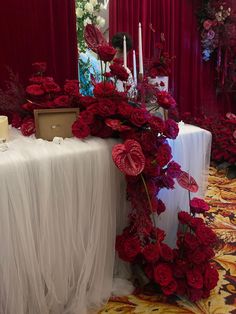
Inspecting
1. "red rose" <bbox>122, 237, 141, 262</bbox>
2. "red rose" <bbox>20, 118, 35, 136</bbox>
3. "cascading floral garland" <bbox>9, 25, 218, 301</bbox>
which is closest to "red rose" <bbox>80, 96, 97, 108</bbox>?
"cascading floral garland" <bbox>9, 25, 218, 301</bbox>

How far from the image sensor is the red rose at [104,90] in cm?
132

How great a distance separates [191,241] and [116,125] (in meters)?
0.66

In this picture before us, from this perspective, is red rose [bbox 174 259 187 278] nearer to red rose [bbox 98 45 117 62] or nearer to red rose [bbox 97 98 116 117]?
red rose [bbox 97 98 116 117]

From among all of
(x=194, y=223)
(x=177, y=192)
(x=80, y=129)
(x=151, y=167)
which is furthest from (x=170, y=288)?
(x=80, y=129)

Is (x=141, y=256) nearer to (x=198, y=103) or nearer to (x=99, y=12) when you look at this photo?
(x=99, y=12)

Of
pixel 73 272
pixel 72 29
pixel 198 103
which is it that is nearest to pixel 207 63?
pixel 198 103

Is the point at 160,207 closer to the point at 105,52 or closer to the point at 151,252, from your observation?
the point at 151,252

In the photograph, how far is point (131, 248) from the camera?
1.41 m

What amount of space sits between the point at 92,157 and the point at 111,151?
0.30ft

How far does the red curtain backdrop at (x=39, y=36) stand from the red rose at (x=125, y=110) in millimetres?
862

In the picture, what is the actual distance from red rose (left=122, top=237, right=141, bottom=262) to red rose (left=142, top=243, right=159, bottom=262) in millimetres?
32

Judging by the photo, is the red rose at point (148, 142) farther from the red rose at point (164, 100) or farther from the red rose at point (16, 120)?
the red rose at point (16, 120)

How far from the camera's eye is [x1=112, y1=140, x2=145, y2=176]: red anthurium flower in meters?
1.19

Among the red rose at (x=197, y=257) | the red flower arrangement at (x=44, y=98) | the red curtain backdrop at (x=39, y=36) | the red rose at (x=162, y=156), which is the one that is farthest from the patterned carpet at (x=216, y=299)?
the red curtain backdrop at (x=39, y=36)
